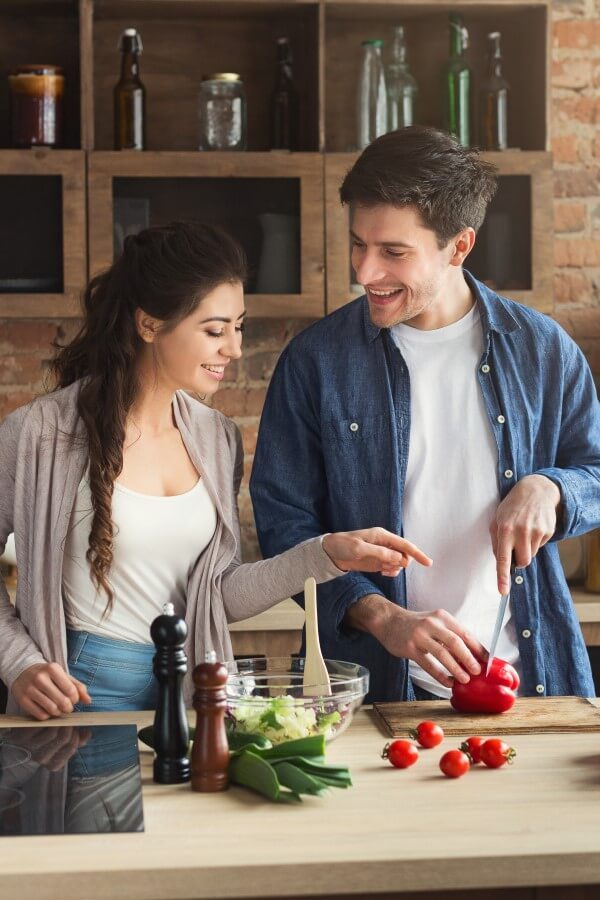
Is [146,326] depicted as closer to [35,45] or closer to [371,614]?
[371,614]

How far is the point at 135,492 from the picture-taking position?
2076mm

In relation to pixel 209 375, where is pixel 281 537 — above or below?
below

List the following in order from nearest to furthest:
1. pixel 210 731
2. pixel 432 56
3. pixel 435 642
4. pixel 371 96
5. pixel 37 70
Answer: pixel 210 731 → pixel 435 642 → pixel 37 70 → pixel 371 96 → pixel 432 56

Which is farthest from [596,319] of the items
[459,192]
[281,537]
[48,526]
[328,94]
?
[48,526]

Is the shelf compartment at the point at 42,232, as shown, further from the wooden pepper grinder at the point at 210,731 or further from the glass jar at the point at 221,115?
the wooden pepper grinder at the point at 210,731

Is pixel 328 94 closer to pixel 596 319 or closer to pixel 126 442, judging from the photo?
pixel 596 319

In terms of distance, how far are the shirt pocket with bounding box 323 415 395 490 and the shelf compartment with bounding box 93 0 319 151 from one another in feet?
4.97

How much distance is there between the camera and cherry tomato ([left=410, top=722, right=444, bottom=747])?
1.60 meters

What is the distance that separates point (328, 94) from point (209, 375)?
1.61 metres

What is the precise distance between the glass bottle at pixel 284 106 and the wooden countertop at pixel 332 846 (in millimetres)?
2247

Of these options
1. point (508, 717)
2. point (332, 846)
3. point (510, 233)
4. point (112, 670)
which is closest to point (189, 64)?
point (510, 233)

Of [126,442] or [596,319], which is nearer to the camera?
[126,442]

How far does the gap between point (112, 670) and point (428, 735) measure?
624 millimetres

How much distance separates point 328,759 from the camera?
1561 millimetres
